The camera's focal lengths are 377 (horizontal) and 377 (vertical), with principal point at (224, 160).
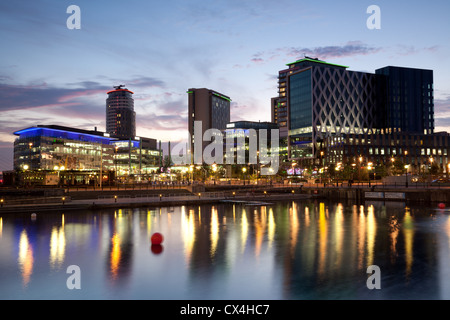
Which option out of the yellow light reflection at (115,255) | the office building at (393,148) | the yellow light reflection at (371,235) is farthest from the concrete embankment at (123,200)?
the office building at (393,148)

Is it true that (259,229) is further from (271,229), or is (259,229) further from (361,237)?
(361,237)

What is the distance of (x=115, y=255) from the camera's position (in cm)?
2556

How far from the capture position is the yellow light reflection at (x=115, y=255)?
2106cm

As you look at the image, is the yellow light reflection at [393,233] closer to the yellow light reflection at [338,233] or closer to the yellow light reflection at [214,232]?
the yellow light reflection at [338,233]

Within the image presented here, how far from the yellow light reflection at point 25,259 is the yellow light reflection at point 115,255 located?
14.2 feet

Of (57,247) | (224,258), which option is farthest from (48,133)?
(224,258)

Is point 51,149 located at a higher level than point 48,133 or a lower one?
lower

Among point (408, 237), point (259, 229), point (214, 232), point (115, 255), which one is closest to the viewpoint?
point (115, 255)

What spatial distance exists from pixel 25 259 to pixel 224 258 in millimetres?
12788

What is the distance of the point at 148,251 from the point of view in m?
27.0

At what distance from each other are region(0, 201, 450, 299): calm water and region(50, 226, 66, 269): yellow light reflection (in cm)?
6

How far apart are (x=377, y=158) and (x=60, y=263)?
162 meters

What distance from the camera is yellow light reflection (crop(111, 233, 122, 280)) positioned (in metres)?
21.1
